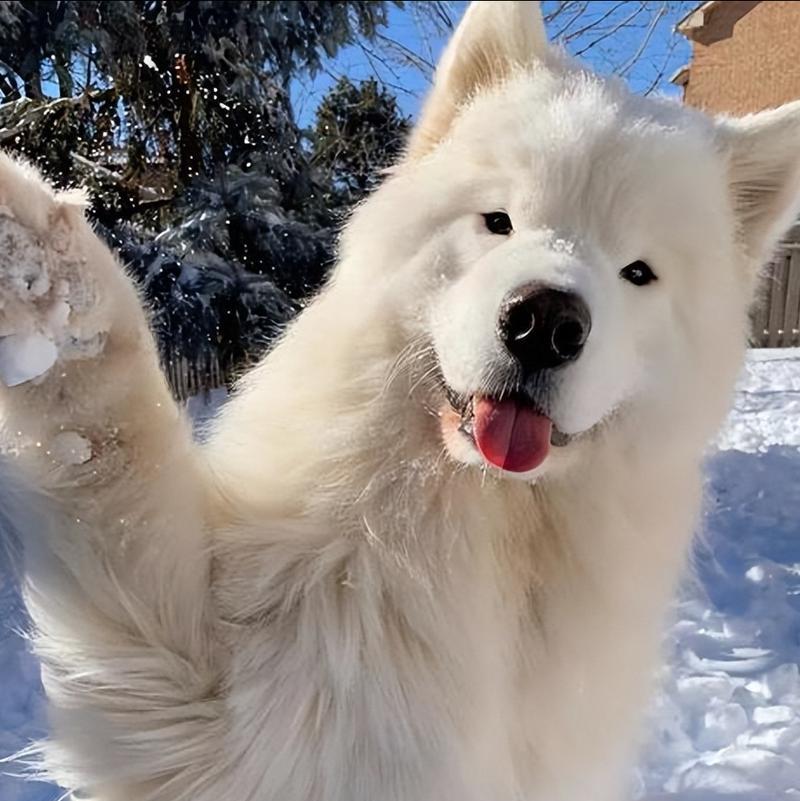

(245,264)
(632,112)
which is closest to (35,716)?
(632,112)

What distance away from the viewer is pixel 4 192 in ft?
4.19

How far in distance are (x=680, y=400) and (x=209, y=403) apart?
4.63m

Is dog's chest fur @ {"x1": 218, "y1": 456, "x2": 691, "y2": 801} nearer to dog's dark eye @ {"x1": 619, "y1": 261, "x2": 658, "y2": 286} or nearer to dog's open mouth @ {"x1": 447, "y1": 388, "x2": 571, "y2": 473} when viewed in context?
dog's open mouth @ {"x1": 447, "y1": 388, "x2": 571, "y2": 473}

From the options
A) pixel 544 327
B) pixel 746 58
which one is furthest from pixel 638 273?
pixel 746 58

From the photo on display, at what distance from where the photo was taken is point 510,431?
171 cm

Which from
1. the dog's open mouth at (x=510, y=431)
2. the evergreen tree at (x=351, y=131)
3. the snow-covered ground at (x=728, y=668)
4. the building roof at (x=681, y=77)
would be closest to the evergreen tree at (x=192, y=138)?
the evergreen tree at (x=351, y=131)

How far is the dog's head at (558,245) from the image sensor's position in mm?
1668

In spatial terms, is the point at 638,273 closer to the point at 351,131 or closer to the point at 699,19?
the point at 699,19

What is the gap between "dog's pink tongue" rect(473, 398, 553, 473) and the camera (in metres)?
1.70

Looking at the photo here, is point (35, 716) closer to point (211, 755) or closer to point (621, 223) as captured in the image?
Result: point (211, 755)

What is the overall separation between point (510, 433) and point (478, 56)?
95 cm

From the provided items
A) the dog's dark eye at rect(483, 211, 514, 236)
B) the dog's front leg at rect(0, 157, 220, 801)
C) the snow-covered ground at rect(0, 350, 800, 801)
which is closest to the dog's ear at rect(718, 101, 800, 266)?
the snow-covered ground at rect(0, 350, 800, 801)

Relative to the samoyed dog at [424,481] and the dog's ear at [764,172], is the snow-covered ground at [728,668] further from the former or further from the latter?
the samoyed dog at [424,481]

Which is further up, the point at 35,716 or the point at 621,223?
the point at 621,223
